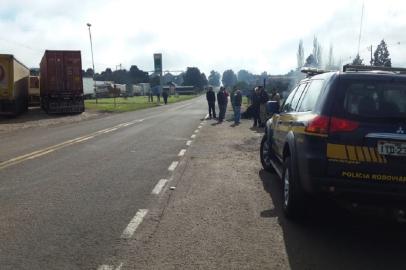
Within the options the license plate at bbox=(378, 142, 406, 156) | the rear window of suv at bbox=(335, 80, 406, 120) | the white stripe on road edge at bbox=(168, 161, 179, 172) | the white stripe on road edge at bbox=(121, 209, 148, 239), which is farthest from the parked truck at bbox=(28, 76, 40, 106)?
the license plate at bbox=(378, 142, 406, 156)

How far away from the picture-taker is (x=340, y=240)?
5547mm

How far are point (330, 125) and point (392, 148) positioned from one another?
2.17 feet

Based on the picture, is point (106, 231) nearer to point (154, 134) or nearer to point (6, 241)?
point (6, 241)

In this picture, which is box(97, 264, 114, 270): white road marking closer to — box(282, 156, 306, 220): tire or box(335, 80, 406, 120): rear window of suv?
box(282, 156, 306, 220): tire

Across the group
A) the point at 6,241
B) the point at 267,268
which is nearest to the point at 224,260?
the point at 267,268

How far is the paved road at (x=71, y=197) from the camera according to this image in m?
5.02

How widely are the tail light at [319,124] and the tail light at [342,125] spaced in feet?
0.21

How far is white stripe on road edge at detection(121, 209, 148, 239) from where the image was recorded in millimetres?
5557

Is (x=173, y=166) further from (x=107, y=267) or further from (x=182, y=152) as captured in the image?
(x=107, y=267)

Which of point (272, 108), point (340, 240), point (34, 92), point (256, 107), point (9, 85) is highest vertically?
point (9, 85)

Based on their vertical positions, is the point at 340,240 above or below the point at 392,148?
below

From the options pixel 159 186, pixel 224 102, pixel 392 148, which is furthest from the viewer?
pixel 224 102

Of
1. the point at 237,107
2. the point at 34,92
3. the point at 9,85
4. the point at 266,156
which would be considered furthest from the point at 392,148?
the point at 34,92

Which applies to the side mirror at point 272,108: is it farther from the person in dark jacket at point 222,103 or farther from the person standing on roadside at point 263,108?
the person in dark jacket at point 222,103
